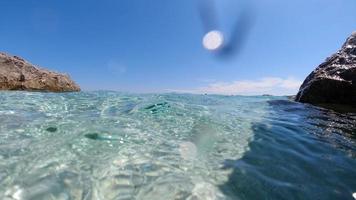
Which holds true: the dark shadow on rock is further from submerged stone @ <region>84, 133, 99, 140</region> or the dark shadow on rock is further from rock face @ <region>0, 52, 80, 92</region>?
rock face @ <region>0, 52, 80, 92</region>

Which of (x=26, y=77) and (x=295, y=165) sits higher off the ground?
(x=26, y=77)

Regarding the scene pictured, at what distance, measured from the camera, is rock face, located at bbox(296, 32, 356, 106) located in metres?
10.8

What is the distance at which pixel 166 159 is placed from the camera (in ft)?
14.1

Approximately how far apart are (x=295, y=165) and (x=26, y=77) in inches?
674

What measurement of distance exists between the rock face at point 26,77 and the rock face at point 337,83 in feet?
47.9

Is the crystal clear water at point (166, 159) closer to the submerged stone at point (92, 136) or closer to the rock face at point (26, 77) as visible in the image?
the submerged stone at point (92, 136)

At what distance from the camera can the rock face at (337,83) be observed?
10.8 meters

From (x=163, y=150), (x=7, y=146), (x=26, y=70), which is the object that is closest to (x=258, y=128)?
(x=163, y=150)

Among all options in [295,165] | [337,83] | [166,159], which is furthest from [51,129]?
[337,83]

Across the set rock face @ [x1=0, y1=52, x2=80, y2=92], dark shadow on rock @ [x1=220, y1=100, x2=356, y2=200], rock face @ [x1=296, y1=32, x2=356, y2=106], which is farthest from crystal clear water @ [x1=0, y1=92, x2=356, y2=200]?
rock face @ [x1=0, y1=52, x2=80, y2=92]

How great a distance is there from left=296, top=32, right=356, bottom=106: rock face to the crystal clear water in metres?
4.19

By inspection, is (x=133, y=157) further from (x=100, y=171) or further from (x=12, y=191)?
(x=12, y=191)

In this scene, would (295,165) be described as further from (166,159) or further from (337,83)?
(337,83)

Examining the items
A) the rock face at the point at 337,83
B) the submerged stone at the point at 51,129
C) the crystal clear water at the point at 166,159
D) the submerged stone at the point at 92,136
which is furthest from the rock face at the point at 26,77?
the rock face at the point at 337,83
